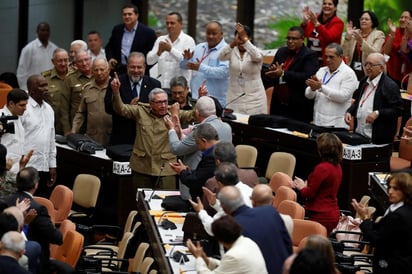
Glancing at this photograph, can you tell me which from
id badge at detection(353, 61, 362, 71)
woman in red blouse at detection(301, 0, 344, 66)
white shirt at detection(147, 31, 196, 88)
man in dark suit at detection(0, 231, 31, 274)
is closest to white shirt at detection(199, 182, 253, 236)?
man in dark suit at detection(0, 231, 31, 274)

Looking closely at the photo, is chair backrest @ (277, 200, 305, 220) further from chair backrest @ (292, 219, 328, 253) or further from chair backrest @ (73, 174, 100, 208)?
chair backrest @ (73, 174, 100, 208)

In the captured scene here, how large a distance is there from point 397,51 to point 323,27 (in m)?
1.07

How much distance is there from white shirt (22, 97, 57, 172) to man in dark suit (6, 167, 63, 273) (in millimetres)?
3003

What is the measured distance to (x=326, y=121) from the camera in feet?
46.6

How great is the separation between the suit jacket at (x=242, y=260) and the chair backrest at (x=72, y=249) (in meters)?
2.34

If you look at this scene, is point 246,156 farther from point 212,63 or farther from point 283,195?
point 283,195

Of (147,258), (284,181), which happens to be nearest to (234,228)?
(147,258)

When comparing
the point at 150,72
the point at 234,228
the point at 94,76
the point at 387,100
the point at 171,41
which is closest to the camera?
the point at 234,228

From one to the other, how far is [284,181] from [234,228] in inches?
151

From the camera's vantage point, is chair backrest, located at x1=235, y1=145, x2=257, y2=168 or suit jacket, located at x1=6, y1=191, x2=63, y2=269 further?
chair backrest, located at x1=235, y1=145, x2=257, y2=168

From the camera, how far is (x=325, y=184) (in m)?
11.4

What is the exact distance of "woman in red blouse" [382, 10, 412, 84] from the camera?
16.3 m

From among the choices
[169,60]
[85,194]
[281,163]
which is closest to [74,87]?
[169,60]

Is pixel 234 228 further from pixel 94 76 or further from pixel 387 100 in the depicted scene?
pixel 94 76
